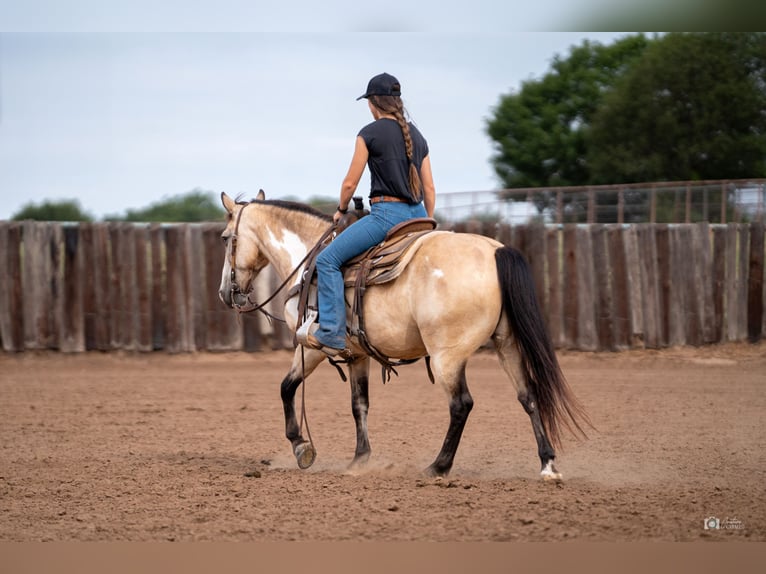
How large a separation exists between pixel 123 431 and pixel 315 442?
87.2 inches

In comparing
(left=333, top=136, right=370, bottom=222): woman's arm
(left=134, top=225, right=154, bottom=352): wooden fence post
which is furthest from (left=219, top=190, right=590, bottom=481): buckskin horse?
(left=134, top=225, right=154, bottom=352): wooden fence post

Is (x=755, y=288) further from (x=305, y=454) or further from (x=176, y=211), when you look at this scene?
(x=176, y=211)

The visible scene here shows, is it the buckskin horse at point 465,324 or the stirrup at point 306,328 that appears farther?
the stirrup at point 306,328

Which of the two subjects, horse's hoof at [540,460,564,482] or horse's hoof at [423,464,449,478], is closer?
horse's hoof at [540,460,564,482]

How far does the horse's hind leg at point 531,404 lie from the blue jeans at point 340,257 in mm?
1219

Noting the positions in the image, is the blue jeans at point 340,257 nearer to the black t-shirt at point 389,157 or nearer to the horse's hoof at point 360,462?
the black t-shirt at point 389,157

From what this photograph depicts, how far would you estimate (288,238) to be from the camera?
7.79 metres

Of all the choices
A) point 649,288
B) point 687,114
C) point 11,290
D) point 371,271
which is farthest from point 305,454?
point 687,114

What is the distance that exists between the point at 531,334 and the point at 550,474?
1078 mm

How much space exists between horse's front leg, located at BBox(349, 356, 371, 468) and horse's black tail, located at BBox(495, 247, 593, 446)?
5.12 ft

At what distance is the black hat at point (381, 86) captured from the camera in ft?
22.5

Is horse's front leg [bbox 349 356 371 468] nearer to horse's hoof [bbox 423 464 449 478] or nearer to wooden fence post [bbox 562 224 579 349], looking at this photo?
horse's hoof [bbox 423 464 449 478]

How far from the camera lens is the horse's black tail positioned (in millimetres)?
6500

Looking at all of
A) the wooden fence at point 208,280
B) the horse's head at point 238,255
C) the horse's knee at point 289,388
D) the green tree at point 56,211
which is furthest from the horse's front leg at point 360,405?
the green tree at point 56,211
